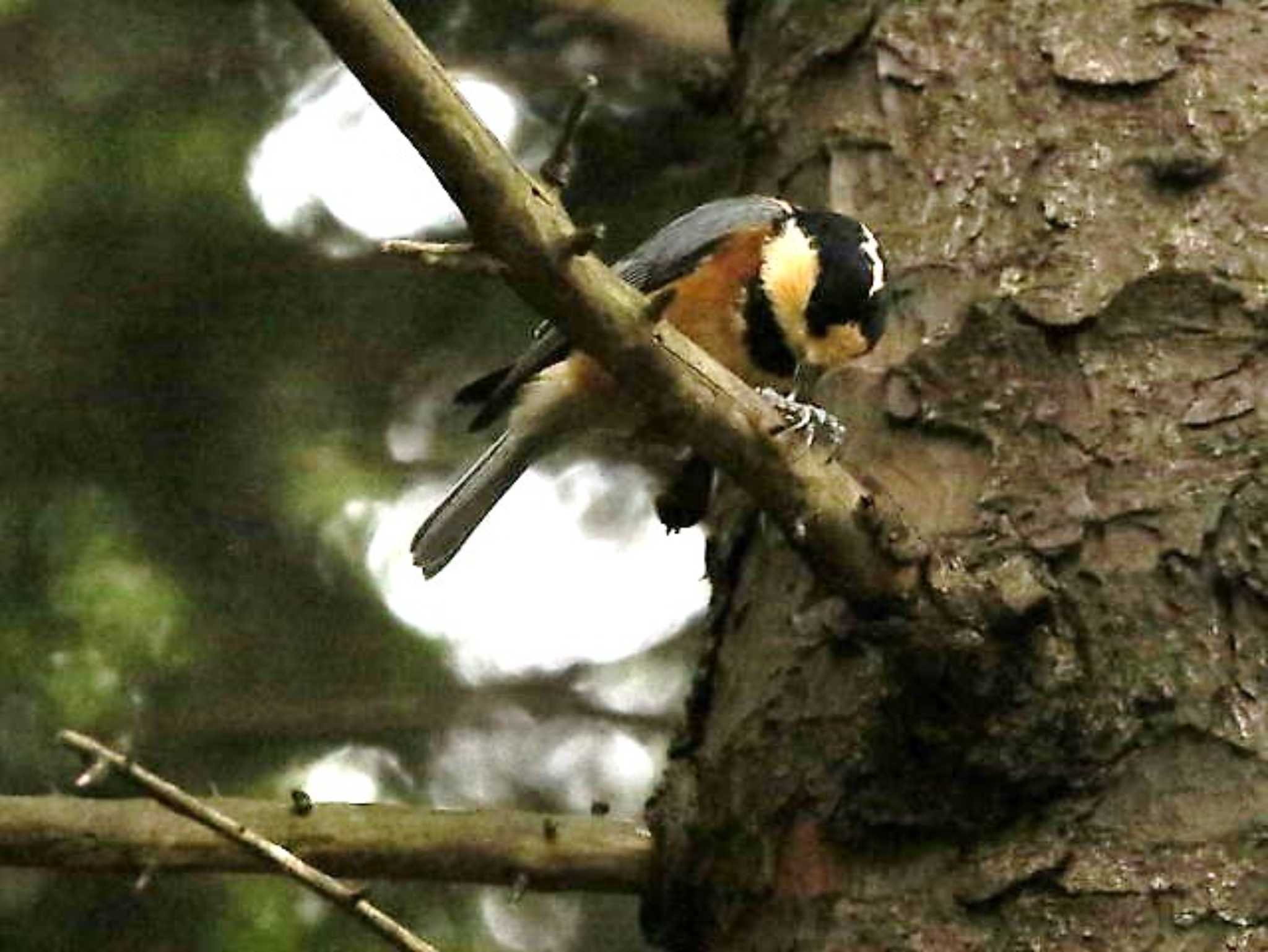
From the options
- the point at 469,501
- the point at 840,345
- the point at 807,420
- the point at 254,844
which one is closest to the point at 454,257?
the point at 254,844

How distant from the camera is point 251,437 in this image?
3.31 metres

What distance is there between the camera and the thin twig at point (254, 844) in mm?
1620

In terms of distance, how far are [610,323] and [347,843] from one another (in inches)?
31.1

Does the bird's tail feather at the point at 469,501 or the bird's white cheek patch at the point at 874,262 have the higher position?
the bird's white cheek patch at the point at 874,262

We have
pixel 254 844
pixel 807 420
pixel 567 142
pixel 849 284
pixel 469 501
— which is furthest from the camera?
pixel 469 501

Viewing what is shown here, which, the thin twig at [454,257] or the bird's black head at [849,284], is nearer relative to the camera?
the thin twig at [454,257]

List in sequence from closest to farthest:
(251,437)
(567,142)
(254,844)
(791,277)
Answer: (567,142) → (254,844) → (791,277) → (251,437)

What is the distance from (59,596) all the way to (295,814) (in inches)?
37.6

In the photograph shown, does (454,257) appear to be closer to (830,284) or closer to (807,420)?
(807,420)

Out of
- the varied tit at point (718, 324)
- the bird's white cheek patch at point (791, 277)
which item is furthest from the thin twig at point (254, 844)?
the bird's white cheek patch at point (791, 277)

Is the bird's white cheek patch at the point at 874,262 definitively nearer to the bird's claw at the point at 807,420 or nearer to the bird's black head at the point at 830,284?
the bird's black head at the point at 830,284

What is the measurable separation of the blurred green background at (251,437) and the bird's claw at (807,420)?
84cm

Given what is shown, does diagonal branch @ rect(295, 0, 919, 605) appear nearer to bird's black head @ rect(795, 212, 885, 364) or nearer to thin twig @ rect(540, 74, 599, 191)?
thin twig @ rect(540, 74, 599, 191)

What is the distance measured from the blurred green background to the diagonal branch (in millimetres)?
1235
